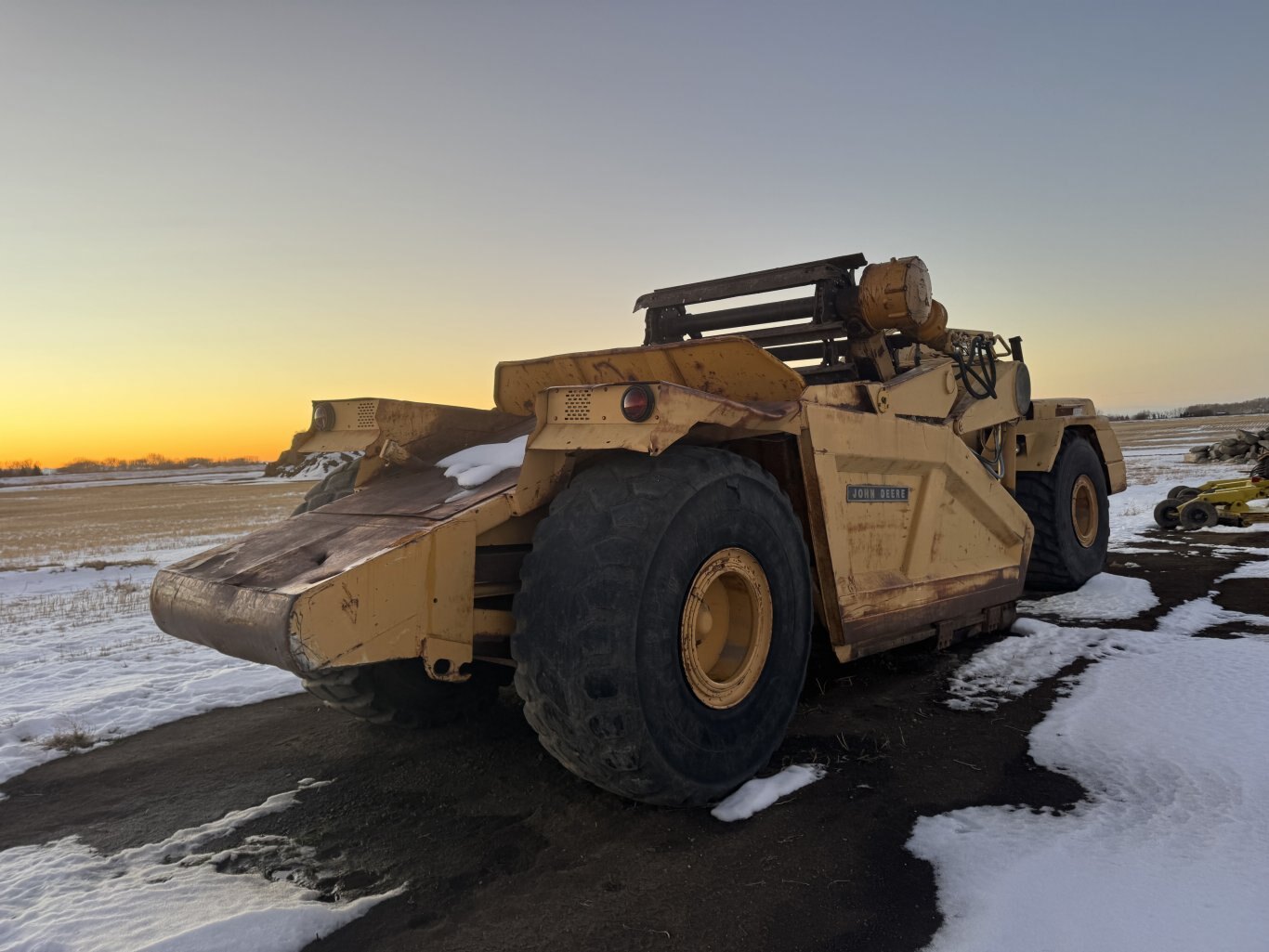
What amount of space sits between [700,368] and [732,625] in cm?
120

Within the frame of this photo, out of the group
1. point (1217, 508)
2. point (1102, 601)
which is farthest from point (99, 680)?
point (1217, 508)

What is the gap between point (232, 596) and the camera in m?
3.14

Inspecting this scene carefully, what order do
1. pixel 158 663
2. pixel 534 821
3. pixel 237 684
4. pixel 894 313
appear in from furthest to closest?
pixel 158 663, pixel 237 684, pixel 894 313, pixel 534 821

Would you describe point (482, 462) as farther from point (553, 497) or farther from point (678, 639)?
point (678, 639)

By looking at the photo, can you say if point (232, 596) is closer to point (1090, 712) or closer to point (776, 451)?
point (776, 451)

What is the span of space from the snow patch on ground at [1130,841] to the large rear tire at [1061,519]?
2.88 meters

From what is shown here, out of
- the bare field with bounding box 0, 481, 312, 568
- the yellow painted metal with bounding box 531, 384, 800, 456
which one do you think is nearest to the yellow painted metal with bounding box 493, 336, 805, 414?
the yellow painted metal with bounding box 531, 384, 800, 456

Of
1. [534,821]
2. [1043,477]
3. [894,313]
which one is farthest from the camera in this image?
[1043,477]

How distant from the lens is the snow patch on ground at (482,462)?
381cm

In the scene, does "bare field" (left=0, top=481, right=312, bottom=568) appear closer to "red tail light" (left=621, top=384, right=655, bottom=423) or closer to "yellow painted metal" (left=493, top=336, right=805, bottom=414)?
"yellow painted metal" (left=493, top=336, right=805, bottom=414)

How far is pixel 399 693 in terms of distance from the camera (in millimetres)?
4281

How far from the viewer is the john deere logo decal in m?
4.29

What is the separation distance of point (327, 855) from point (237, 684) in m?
3.00

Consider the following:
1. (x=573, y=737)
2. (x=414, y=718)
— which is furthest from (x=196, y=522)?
(x=573, y=737)
